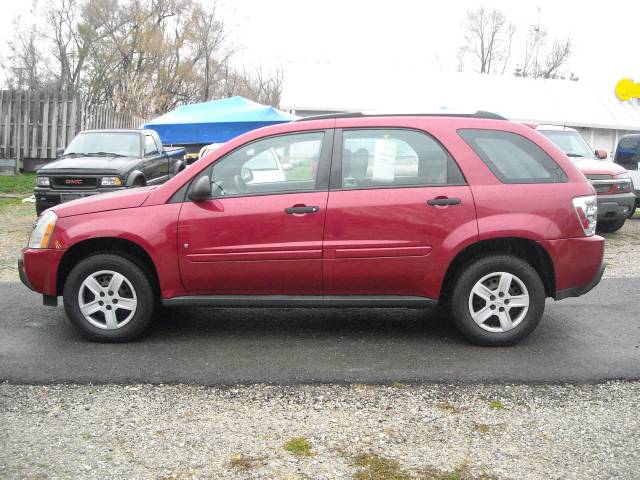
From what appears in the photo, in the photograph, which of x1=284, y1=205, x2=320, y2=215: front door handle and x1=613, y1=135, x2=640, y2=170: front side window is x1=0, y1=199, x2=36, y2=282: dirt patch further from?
x1=613, y1=135, x2=640, y2=170: front side window

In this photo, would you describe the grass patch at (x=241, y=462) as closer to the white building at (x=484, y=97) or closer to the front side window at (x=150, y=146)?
the front side window at (x=150, y=146)

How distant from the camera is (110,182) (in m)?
11.5

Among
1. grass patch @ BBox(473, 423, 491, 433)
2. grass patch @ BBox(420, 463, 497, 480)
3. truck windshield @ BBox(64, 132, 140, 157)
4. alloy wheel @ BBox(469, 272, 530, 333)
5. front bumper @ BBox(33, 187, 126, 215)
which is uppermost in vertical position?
truck windshield @ BBox(64, 132, 140, 157)

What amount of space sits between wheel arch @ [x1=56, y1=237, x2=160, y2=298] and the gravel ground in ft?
3.85

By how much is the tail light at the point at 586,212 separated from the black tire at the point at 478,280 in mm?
507

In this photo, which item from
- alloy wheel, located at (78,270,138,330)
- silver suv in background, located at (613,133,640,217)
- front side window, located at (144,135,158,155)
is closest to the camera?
alloy wheel, located at (78,270,138,330)

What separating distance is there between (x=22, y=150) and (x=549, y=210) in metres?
19.0

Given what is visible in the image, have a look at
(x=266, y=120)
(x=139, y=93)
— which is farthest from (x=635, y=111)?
(x=139, y=93)

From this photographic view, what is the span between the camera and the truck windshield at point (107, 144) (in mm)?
12888

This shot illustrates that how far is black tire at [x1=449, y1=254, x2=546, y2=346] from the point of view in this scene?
5168 millimetres

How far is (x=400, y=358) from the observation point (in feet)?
16.6

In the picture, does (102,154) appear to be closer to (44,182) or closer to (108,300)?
(44,182)

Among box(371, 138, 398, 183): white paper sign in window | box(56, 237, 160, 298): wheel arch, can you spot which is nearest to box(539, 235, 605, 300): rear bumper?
box(371, 138, 398, 183): white paper sign in window

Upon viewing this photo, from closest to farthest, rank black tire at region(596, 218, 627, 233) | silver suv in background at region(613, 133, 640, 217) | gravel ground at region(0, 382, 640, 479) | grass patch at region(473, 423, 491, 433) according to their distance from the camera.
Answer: gravel ground at region(0, 382, 640, 479) < grass patch at region(473, 423, 491, 433) < black tire at region(596, 218, 627, 233) < silver suv in background at region(613, 133, 640, 217)
